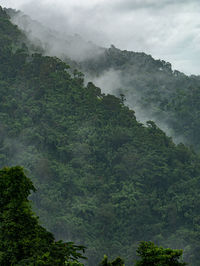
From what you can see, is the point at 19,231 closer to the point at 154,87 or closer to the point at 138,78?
the point at 154,87

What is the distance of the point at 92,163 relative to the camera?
205 feet

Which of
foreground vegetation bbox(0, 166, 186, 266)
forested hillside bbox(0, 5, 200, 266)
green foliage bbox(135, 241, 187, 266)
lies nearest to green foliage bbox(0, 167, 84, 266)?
foreground vegetation bbox(0, 166, 186, 266)

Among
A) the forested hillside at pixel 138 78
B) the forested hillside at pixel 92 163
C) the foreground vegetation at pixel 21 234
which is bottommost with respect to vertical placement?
the foreground vegetation at pixel 21 234

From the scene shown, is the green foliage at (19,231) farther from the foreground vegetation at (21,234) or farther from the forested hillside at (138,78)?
the forested hillside at (138,78)

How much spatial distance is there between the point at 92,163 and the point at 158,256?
54450 millimetres

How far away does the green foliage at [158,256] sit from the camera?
314 inches

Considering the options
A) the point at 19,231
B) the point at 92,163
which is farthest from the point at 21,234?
the point at 92,163

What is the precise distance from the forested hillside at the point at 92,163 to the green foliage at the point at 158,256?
41.3 metres

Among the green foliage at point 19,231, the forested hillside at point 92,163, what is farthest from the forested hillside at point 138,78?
the green foliage at point 19,231

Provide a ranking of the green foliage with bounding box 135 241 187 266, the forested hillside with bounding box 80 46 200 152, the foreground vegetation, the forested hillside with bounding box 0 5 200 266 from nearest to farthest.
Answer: the green foliage with bounding box 135 241 187 266 < the foreground vegetation < the forested hillside with bounding box 0 5 200 266 < the forested hillside with bounding box 80 46 200 152

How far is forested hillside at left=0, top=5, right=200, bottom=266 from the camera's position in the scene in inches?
2111

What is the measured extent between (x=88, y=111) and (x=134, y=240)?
20.0 m

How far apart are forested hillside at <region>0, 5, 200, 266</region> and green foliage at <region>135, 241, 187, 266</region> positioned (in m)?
41.3

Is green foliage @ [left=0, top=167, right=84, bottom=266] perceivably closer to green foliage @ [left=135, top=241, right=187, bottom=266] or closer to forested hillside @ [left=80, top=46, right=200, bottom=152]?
green foliage @ [left=135, top=241, right=187, bottom=266]
